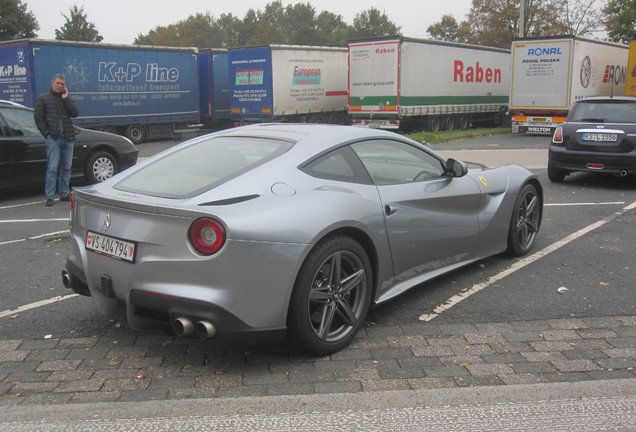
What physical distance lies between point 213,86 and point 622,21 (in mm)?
27516

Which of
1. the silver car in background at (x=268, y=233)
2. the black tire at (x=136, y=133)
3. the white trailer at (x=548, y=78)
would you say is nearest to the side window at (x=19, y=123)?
the silver car in background at (x=268, y=233)

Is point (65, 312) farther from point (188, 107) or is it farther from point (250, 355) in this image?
point (188, 107)

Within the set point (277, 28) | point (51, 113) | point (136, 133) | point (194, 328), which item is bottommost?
point (194, 328)

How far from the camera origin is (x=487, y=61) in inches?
1054

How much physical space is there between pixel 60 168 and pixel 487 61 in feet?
72.2

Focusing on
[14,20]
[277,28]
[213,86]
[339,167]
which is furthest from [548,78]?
[277,28]

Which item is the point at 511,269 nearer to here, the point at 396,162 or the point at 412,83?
the point at 396,162

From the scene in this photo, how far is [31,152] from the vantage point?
30.1ft

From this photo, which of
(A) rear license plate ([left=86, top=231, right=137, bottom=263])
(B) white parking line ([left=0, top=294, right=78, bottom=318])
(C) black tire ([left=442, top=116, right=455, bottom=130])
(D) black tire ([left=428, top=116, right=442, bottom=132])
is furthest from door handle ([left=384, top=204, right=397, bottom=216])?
(C) black tire ([left=442, top=116, right=455, bottom=130])

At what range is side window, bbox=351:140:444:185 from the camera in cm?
427

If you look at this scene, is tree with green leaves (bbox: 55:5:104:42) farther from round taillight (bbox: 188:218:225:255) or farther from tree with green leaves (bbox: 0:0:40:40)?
round taillight (bbox: 188:218:225:255)

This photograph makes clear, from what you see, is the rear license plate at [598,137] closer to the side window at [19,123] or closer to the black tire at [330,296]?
the black tire at [330,296]

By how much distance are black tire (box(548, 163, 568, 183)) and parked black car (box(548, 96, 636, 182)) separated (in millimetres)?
94

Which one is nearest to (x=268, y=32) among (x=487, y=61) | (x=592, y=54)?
(x=487, y=61)
